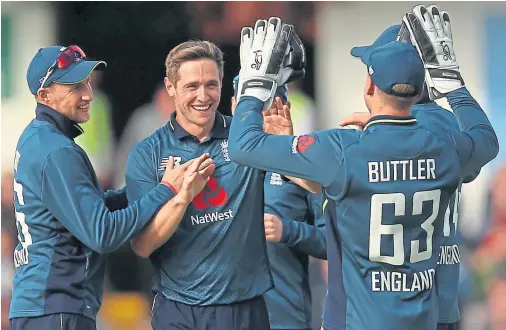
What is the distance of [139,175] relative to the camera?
4379 mm

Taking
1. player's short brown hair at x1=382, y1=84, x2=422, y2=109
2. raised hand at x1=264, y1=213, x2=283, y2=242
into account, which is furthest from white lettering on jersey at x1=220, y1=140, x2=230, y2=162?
player's short brown hair at x1=382, y1=84, x2=422, y2=109

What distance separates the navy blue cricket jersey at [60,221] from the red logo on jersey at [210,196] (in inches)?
7.7

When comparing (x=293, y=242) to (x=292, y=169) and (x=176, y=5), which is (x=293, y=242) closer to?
(x=292, y=169)

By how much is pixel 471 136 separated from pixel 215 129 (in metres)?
1.16

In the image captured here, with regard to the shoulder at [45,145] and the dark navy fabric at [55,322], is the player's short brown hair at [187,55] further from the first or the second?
the dark navy fabric at [55,322]

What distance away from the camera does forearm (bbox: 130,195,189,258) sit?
4164 mm

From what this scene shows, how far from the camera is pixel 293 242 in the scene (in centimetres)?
514

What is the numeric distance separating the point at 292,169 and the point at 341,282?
20.0 inches

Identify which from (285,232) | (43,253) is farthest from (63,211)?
(285,232)

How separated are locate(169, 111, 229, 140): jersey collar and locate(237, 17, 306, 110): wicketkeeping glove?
0.48 meters

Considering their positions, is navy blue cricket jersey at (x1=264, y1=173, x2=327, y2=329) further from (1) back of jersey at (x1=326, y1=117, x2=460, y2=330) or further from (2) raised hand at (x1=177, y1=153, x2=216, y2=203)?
(1) back of jersey at (x1=326, y1=117, x2=460, y2=330)

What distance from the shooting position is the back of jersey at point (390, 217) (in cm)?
374

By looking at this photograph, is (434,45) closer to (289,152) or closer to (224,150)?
(289,152)

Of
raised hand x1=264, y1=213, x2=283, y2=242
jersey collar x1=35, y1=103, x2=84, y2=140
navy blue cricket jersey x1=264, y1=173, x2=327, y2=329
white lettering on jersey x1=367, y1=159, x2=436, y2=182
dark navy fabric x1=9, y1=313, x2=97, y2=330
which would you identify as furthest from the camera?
navy blue cricket jersey x1=264, y1=173, x2=327, y2=329
